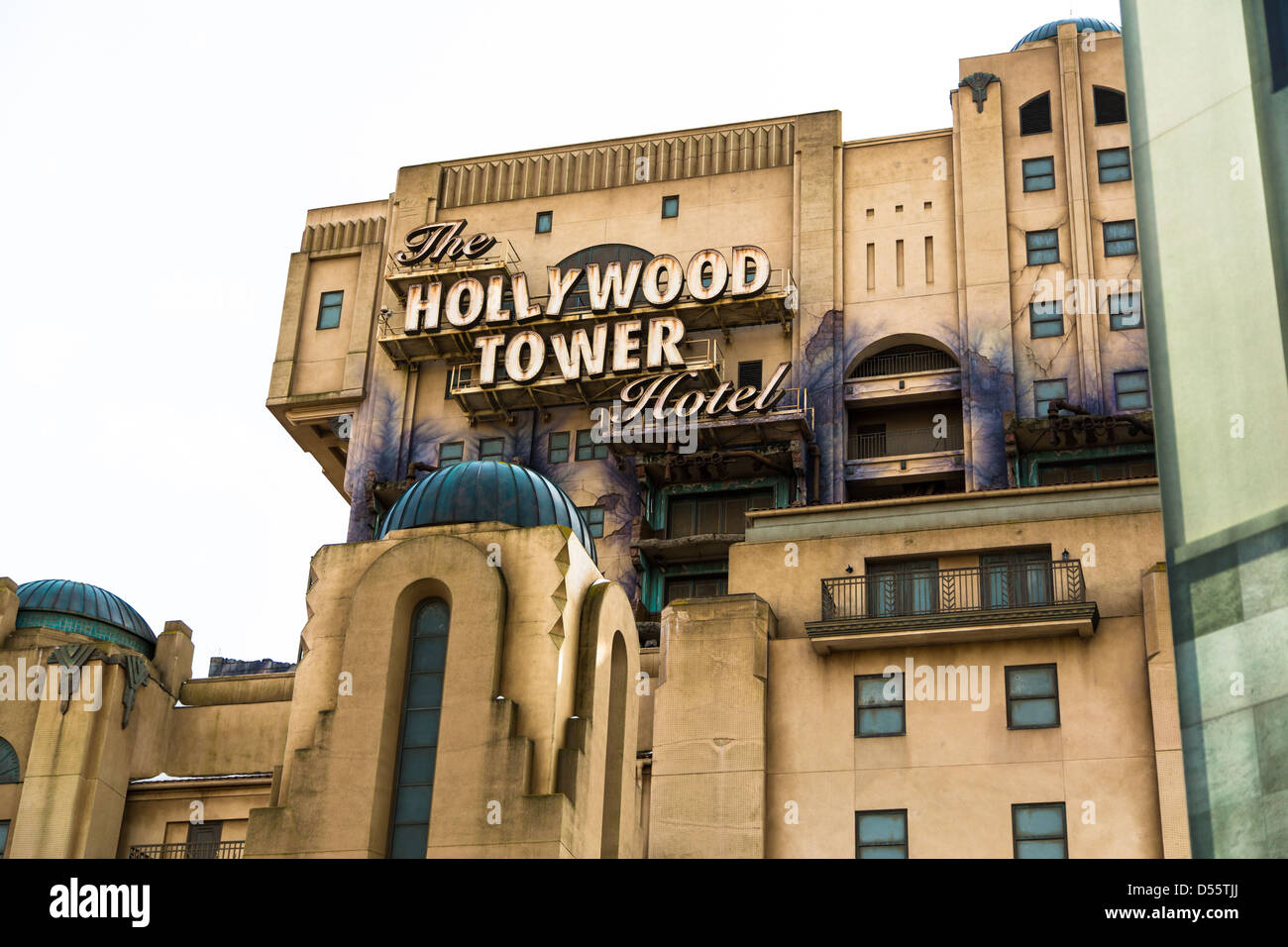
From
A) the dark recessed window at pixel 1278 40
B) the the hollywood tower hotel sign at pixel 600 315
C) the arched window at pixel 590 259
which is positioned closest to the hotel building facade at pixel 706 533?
the the hollywood tower hotel sign at pixel 600 315

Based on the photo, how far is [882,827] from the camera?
42312 millimetres

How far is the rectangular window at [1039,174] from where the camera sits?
236 ft

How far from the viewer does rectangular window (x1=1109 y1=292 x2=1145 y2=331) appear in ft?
225

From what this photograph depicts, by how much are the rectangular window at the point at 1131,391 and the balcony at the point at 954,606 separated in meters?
23.5

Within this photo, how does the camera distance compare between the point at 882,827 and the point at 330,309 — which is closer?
the point at 882,827

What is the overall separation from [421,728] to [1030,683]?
15314 millimetres

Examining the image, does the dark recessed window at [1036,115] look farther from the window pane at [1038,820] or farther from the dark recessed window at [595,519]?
the window pane at [1038,820]

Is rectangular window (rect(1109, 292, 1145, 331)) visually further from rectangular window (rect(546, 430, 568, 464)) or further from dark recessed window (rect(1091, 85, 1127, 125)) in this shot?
rectangular window (rect(546, 430, 568, 464))

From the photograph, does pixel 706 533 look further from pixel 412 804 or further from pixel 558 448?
pixel 412 804

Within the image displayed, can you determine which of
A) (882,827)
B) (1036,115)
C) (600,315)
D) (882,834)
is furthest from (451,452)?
(882,834)

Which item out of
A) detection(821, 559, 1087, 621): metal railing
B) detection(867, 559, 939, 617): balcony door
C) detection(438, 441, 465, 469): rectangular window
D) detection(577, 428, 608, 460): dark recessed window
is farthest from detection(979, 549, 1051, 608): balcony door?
detection(438, 441, 465, 469): rectangular window

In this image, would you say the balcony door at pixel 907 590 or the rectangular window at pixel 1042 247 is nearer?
the balcony door at pixel 907 590

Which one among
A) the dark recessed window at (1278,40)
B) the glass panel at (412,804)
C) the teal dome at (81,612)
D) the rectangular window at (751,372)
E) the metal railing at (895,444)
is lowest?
the glass panel at (412,804)

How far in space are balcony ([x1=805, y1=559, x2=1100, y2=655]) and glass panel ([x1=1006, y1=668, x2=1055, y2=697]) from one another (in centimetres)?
85
